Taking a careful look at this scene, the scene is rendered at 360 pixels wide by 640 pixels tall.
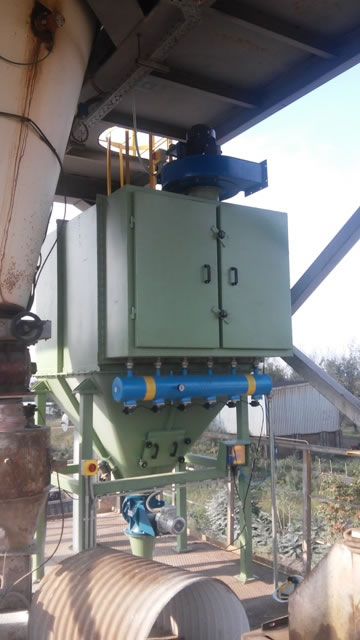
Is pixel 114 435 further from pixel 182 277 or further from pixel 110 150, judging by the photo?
pixel 110 150

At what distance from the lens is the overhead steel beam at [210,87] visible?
355 centimetres

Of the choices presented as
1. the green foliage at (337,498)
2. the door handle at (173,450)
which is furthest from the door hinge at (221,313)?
the green foliage at (337,498)

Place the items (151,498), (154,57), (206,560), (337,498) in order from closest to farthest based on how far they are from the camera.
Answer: (154,57)
(151,498)
(206,560)
(337,498)

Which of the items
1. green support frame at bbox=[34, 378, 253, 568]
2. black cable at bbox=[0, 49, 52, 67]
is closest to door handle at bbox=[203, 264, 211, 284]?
green support frame at bbox=[34, 378, 253, 568]

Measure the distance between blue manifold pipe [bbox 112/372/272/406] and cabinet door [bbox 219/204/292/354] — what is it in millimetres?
233

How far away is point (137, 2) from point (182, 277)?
59.7 inches

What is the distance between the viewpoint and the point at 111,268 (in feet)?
11.0

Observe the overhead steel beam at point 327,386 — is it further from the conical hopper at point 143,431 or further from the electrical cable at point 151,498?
the electrical cable at point 151,498

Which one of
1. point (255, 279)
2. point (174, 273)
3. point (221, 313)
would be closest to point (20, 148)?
point (174, 273)

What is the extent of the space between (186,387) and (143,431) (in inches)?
20.4

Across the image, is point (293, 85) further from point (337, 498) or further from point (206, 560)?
point (337, 498)

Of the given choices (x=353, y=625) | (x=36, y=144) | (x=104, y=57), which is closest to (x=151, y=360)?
(x=36, y=144)

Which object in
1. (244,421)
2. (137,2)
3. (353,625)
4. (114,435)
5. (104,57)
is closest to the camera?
(353,625)

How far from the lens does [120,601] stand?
2.31 meters
